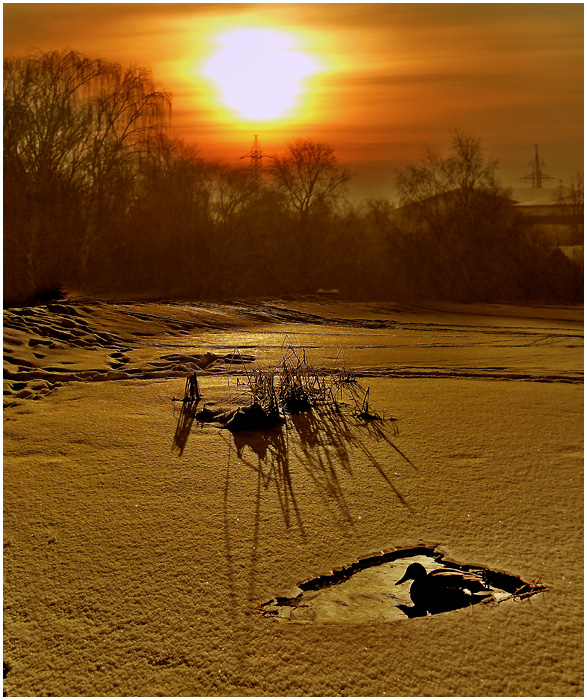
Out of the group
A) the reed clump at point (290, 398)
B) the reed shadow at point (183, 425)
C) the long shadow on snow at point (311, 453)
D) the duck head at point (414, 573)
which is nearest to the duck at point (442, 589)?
the duck head at point (414, 573)

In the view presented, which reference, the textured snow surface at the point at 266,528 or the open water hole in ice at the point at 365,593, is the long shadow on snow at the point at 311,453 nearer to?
the textured snow surface at the point at 266,528

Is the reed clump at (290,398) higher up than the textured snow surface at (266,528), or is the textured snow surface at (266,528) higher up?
the reed clump at (290,398)

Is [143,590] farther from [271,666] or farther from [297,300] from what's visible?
[297,300]

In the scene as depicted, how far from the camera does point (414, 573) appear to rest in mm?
1743

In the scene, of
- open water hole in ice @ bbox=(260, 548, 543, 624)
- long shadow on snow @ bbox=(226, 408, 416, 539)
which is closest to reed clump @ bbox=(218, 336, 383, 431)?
long shadow on snow @ bbox=(226, 408, 416, 539)

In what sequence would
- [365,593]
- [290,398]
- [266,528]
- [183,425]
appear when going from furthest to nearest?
[290,398], [183,425], [266,528], [365,593]

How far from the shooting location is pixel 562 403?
12.1ft

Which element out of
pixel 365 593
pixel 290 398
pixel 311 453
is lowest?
pixel 365 593

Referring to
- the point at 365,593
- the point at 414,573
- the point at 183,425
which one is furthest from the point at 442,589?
the point at 183,425

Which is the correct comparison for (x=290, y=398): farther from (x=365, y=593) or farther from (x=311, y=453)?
(x=365, y=593)

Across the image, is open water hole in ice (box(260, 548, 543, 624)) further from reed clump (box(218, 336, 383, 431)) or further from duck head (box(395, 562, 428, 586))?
reed clump (box(218, 336, 383, 431))

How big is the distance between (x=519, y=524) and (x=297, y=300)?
7.30 metres

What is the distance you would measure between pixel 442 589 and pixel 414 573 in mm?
82

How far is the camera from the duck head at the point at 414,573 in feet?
5.70
